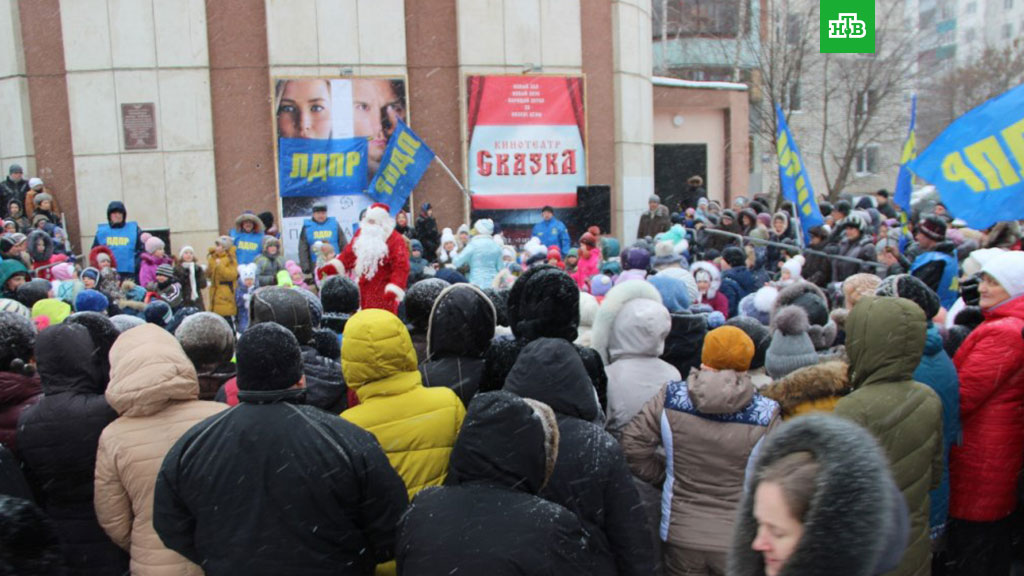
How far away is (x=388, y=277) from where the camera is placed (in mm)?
A: 8258

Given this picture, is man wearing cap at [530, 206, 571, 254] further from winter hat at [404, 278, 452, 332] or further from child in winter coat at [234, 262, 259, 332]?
winter hat at [404, 278, 452, 332]

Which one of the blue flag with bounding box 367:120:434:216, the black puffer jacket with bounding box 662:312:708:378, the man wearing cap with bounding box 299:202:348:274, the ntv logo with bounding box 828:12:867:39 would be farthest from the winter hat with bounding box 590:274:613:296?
the ntv logo with bounding box 828:12:867:39

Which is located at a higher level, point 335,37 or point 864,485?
point 335,37

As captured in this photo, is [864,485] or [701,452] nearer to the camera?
[864,485]

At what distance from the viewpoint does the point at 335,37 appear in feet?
53.7

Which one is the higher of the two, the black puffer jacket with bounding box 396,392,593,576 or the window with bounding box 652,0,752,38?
the window with bounding box 652,0,752,38

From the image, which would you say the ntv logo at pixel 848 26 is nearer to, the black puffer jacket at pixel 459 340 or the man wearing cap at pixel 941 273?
the man wearing cap at pixel 941 273

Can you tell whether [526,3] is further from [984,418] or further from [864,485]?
[864,485]

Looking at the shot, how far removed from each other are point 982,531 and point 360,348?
323 cm

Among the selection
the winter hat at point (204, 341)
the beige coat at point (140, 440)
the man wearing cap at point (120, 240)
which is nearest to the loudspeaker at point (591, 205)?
the man wearing cap at point (120, 240)

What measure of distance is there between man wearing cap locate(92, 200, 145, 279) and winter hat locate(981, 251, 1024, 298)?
11903 mm

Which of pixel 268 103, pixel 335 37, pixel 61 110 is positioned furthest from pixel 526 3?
pixel 61 110

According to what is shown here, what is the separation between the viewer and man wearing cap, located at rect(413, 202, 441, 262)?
15.9m

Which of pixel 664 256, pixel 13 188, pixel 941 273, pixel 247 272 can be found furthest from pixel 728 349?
pixel 13 188
